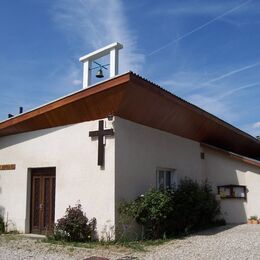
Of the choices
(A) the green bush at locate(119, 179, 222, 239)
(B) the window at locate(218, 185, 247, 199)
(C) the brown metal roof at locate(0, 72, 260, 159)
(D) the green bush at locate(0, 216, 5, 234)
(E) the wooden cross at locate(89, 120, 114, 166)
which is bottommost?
(D) the green bush at locate(0, 216, 5, 234)

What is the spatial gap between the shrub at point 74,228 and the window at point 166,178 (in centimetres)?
314

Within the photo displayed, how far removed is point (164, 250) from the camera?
31.3ft

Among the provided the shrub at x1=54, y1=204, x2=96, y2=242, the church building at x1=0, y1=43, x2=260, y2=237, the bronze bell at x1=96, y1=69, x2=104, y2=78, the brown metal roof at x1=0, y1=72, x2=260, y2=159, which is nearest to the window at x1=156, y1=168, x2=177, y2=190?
the church building at x1=0, y1=43, x2=260, y2=237

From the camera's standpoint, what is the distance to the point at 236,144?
62.8 feet

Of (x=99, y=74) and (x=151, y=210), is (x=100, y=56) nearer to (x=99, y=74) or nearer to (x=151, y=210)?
(x=99, y=74)

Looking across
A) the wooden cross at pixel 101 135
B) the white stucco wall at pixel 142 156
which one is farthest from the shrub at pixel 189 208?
the wooden cross at pixel 101 135

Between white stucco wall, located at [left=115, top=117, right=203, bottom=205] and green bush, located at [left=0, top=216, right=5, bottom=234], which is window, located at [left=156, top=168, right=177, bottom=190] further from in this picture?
green bush, located at [left=0, top=216, right=5, bottom=234]

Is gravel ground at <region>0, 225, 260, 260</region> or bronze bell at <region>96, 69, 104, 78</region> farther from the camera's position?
bronze bell at <region>96, 69, 104, 78</region>

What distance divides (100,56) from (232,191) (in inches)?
323

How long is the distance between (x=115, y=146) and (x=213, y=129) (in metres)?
6.34

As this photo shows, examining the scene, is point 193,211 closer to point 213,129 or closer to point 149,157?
point 149,157

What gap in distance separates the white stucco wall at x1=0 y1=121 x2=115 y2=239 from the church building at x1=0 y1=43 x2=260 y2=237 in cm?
3

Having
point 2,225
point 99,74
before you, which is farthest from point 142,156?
point 2,225

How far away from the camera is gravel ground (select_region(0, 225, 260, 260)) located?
28.8 ft
